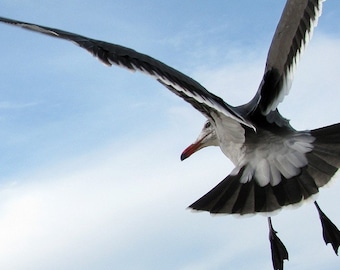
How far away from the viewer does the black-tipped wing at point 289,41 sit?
6.11 metres

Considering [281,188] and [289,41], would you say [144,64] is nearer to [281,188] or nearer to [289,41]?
[281,188]

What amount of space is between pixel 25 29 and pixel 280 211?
6.77 ft

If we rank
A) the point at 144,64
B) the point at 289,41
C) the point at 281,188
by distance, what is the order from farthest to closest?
the point at 289,41, the point at 281,188, the point at 144,64

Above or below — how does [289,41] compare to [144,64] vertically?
above

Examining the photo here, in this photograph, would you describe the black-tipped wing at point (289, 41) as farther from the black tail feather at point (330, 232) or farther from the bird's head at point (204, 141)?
the black tail feather at point (330, 232)

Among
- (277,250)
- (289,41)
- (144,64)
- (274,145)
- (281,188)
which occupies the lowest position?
(277,250)

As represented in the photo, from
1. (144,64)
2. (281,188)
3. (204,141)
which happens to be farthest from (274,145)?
(144,64)

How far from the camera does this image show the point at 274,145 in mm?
5773

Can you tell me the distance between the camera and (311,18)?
618 cm

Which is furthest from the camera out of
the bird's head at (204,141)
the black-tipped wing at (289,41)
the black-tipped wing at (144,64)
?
the bird's head at (204,141)

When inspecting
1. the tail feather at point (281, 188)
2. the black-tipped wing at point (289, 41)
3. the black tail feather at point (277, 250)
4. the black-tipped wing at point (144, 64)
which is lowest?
the black tail feather at point (277, 250)

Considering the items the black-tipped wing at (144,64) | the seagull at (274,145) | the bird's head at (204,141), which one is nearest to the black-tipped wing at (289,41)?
the seagull at (274,145)

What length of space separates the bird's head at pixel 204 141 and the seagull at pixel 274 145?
1 cm

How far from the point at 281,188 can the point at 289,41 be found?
3.83 feet
